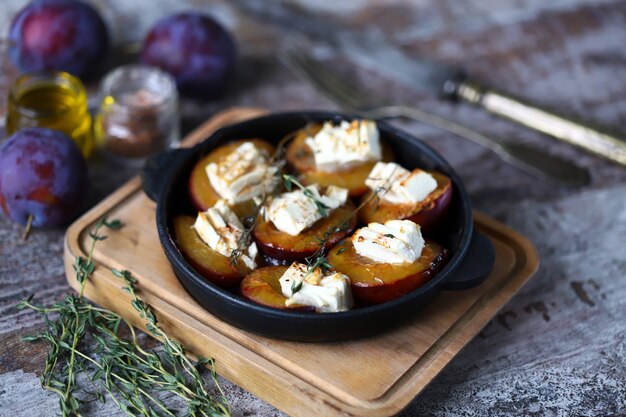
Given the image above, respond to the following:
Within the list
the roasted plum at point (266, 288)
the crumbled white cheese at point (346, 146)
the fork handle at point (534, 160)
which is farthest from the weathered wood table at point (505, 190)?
the crumbled white cheese at point (346, 146)

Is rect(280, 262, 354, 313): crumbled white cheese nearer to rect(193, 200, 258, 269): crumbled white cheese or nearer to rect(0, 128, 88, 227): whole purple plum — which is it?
rect(193, 200, 258, 269): crumbled white cheese

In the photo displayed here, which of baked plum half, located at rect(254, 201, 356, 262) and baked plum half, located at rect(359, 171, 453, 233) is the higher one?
baked plum half, located at rect(359, 171, 453, 233)

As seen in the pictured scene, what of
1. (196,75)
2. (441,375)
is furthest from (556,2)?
(441,375)

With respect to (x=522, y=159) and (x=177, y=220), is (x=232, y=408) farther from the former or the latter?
(x=522, y=159)

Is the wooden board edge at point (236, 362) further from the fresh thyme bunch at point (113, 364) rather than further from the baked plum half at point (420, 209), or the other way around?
the baked plum half at point (420, 209)

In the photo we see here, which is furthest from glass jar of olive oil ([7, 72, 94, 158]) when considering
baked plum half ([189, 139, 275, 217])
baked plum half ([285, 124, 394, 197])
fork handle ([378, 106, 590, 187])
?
fork handle ([378, 106, 590, 187])

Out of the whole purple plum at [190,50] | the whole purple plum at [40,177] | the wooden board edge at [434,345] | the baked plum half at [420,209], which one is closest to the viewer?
the wooden board edge at [434,345]
